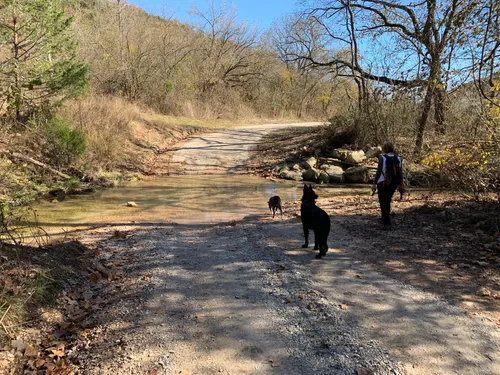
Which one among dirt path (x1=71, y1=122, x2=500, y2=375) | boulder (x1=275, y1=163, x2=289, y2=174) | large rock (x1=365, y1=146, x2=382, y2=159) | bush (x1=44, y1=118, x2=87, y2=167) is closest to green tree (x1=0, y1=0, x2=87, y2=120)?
bush (x1=44, y1=118, x2=87, y2=167)

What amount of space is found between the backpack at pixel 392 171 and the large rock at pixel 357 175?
25.7ft

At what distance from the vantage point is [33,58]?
13.3m

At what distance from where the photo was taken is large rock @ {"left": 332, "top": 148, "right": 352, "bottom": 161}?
1688cm

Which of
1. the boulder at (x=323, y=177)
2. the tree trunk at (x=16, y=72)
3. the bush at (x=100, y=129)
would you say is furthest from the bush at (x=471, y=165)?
the bush at (x=100, y=129)

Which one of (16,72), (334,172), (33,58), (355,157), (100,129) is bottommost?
(334,172)

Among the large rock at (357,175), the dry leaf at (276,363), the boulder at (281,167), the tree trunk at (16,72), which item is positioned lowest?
the dry leaf at (276,363)

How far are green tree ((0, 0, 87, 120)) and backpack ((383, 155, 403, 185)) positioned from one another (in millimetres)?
10798

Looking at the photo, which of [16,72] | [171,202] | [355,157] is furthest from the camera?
[355,157]

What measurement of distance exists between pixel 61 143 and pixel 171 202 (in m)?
5.49

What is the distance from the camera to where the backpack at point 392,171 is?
24.8 feet

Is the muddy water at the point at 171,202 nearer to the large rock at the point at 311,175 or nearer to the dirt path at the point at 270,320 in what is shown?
the large rock at the point at 311,175

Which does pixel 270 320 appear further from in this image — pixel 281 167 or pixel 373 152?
pixel 281 167

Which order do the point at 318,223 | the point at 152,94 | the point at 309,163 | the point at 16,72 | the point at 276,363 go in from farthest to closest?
the point at 152,94 → the point at 309,163 → the point at 16,72 → the point at 318,223 → the point at 276,363

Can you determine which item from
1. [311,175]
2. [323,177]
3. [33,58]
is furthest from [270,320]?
[33,58]
